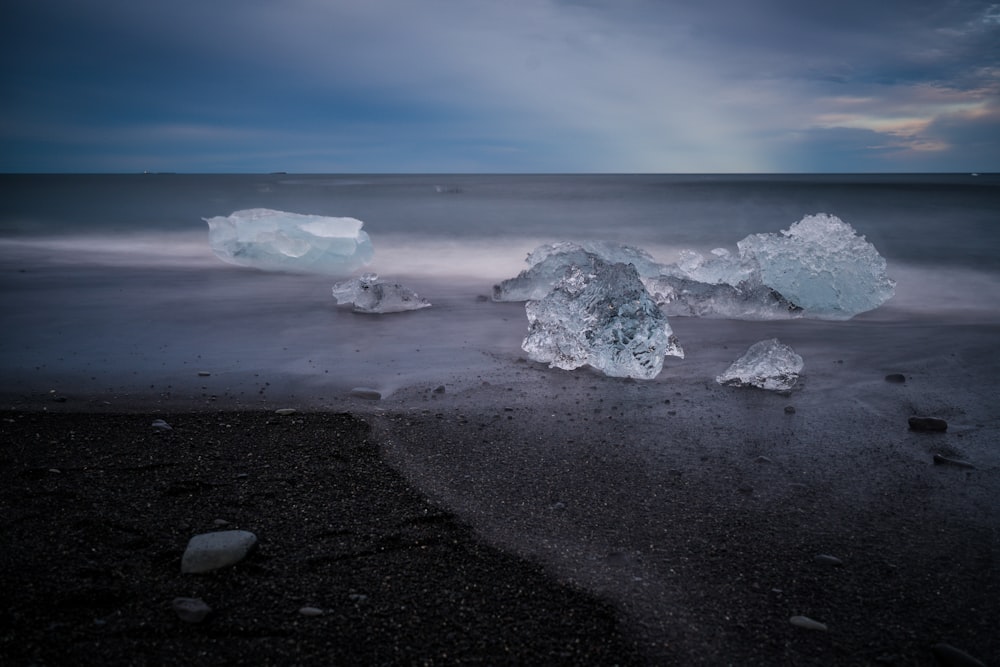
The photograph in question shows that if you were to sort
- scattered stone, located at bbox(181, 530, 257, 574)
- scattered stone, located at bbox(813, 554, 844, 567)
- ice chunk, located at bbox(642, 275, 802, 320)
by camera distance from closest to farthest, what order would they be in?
scattered stone, located at bbox(181, 530, 257, 574) < scattered stone, located at bbox(813, 554, 844, 567) < ice chunk, located at bbox(642, 275, 802, 320)

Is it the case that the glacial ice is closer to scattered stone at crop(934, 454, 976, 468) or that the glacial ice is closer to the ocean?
the ocean

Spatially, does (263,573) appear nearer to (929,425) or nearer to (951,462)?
(951,462)

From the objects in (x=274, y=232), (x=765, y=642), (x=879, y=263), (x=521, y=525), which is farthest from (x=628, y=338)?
(x=274, y=232)

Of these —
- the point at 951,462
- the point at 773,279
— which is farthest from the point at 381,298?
the point at 951,462

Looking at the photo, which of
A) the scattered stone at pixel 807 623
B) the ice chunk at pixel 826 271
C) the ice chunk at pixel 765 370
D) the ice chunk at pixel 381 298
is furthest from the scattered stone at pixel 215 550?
the ice chunk at pixel 826 271

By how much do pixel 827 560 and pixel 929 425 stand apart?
5.92 feet

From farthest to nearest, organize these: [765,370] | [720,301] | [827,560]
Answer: [720,301]
[765,370]
[827,560]

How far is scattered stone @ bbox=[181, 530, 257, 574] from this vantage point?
88.7 inches

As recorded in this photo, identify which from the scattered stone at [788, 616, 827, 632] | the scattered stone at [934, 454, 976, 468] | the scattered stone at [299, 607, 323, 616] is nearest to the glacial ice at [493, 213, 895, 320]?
the scattered stone at [934, 454, 976, 468]

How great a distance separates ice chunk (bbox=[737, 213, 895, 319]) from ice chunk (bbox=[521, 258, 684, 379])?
2.64 metres

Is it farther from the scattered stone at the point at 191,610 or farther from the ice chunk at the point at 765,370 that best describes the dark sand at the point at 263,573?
the ice chunk at the point at 765,370

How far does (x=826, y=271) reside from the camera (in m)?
7.21

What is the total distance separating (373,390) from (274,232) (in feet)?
21.7

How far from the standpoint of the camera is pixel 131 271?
10.5 meters
